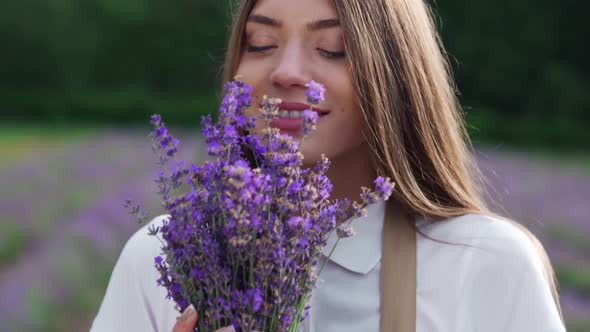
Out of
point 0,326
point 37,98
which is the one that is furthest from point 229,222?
point 37,98

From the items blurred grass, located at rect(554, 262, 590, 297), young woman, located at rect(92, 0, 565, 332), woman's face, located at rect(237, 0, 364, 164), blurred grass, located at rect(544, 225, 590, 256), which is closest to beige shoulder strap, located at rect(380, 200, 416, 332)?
young woman, located at rect(92, 0, 565, 332)

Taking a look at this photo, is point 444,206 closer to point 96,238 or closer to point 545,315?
point 545,315

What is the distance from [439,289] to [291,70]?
0.60 meters

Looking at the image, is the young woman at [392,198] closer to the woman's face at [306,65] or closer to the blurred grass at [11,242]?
the woman's face at [306,65]

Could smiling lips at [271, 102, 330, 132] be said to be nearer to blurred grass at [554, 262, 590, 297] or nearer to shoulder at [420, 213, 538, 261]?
shoulder at [420, 213, 538, 261]

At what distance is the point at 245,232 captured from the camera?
60.2 inches

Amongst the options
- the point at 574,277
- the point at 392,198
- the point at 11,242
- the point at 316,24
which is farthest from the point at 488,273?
the point at 11,242

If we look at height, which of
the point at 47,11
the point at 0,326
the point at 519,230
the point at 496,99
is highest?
the point at 47,11

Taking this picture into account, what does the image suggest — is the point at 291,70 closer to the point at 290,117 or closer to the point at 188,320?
the point at 290,117

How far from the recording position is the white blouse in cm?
202

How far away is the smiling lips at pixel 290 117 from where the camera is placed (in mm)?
1971

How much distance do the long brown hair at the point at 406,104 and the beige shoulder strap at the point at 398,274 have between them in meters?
0.05

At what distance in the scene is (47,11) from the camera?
3616 cm

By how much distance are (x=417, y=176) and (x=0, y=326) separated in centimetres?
431
